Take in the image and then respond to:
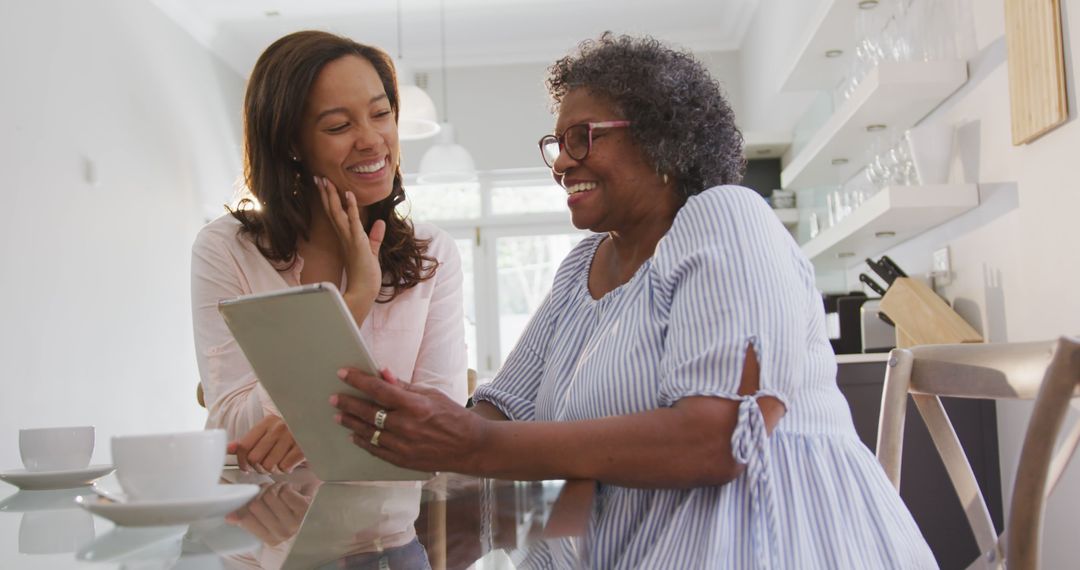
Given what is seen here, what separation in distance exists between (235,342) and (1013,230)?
186 cm

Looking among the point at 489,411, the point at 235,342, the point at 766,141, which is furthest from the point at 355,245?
the point at 766,141

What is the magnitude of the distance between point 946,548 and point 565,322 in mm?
1793

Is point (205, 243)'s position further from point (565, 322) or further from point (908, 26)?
point (908, 26)

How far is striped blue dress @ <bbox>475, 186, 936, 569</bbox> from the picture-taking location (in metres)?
0.98

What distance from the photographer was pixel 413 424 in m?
0.99

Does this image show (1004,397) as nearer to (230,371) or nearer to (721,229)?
(721,229)

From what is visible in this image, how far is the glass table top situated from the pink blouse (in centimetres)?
43

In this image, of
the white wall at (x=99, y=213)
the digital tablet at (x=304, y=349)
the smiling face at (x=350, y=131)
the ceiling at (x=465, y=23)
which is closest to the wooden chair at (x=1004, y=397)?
the digital tablet at (x=304, y=349)

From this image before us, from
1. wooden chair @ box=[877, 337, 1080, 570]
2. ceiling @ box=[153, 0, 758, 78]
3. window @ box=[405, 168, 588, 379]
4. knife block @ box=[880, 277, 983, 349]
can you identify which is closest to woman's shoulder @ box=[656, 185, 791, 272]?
wooden chair @ box=[877, 337, 1080, 570]

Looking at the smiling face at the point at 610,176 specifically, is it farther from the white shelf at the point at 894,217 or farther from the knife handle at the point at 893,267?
the knife handle at the point at 893,267

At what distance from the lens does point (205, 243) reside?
171 centimetres

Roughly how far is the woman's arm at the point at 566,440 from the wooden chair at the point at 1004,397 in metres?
0.24

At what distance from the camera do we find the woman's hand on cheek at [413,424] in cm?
98

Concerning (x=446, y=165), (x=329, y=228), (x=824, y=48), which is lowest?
(x=329, y=228)
